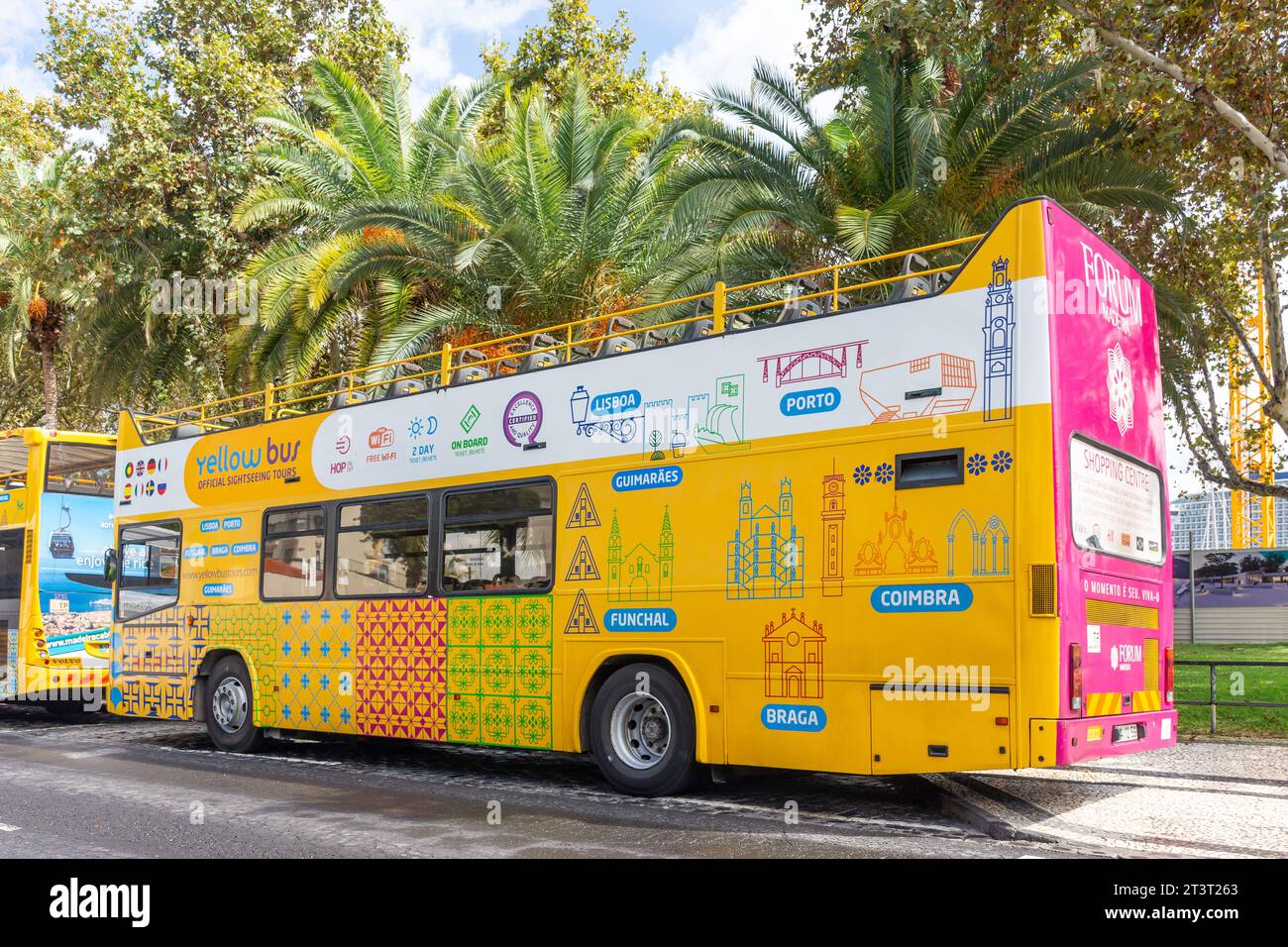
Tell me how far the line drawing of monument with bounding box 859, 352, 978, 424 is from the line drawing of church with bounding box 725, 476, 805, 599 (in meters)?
0.88

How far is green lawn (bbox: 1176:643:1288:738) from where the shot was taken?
43.7 feet

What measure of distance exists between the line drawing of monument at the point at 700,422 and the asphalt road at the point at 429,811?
2662 millimetres

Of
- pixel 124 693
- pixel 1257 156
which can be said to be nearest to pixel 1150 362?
pixel 1257 156

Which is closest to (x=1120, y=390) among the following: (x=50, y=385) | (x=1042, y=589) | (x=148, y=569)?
(x=1042, y=589)

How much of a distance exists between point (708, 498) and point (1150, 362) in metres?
3.49

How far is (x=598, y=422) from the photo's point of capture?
9438mm

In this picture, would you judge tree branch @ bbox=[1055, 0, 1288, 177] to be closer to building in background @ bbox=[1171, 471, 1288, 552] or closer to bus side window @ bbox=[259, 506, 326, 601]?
bus side window @ bbox=[259, 506, 326, 601]

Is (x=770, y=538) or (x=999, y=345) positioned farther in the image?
(x=770, y=538)

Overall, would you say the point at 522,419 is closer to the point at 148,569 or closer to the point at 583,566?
the point at 583,566

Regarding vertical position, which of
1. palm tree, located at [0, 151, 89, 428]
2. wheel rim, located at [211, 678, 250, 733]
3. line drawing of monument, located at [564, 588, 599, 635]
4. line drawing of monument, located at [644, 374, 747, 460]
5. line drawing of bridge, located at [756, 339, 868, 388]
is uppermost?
palm tree, located at [0, 151, 89, 428]

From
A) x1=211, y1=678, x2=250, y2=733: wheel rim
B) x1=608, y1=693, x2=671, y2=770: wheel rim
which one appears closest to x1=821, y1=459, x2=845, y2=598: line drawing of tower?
x1=608, y1=693, x2=671, y2=770: wheel rim

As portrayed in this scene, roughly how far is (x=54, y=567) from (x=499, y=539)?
8492mm

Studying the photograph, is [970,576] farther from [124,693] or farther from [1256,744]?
[124,693]
